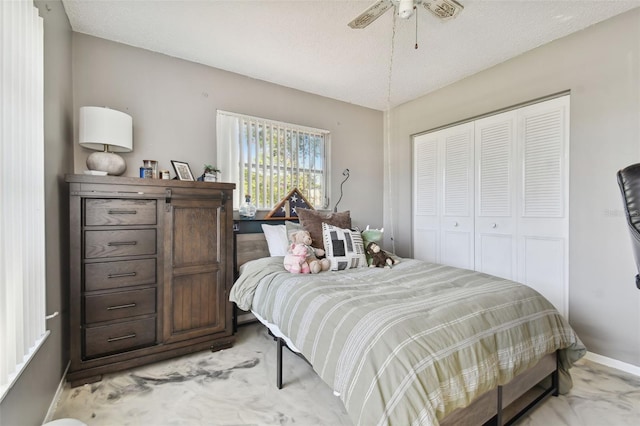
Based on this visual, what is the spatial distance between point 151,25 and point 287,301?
2.40 metres

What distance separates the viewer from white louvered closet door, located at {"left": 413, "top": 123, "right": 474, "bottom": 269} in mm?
3209

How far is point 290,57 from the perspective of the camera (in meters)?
2.70

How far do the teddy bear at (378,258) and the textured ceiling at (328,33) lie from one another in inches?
71.0

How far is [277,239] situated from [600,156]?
275 cm

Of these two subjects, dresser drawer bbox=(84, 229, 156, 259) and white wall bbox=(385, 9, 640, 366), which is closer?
dresser drawer bbox=(84, 229, 156, 259)

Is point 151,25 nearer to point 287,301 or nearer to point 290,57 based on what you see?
point 290,57

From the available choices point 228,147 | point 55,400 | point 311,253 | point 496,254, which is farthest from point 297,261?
point 496,254

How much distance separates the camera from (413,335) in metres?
1.19

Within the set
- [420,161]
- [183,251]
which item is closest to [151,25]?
[183,251]

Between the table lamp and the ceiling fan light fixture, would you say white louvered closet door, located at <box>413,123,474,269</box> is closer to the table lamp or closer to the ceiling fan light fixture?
the ceiling fan light fixture

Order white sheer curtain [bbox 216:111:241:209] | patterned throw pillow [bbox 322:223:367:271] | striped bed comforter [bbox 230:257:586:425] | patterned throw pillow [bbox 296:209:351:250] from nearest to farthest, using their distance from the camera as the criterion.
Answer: striped bed comforter [bbox 230:257:586:425], patterned throw pillow [bbox 322:223:367:271], patterned throw pillow [bbox 296:209:351:250], white sheer curtain [bbox 216:111:241:209]

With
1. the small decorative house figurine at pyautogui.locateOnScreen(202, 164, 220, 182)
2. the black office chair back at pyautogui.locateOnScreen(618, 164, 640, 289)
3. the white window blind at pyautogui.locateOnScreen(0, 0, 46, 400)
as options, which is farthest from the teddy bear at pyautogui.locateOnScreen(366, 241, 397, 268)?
the white window blind at pyautogui.locateOnScreen(0, 0, 46, 400)

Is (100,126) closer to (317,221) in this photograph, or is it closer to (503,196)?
(317,221)

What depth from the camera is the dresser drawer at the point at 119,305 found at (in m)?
1.90
